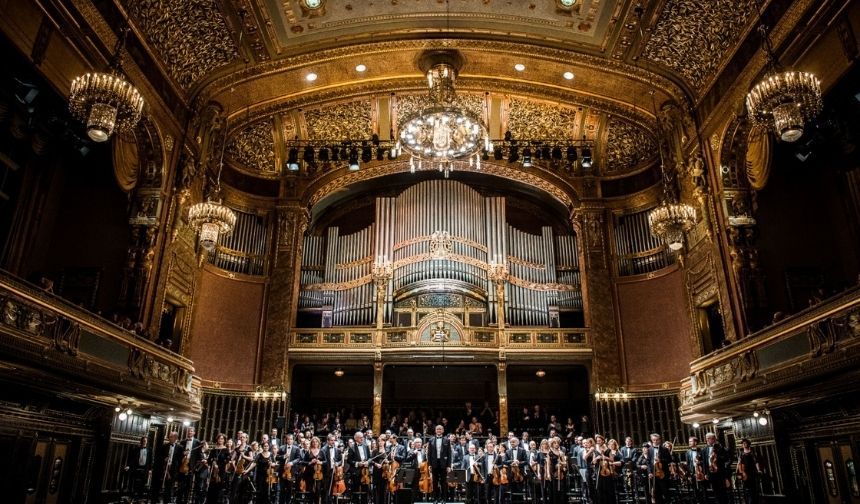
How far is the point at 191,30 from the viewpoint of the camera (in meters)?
11.4

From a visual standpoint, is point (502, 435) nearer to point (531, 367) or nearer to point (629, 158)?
point (531, 367)

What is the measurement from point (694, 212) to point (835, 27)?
391 cm

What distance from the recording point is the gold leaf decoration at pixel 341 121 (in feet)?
49.3

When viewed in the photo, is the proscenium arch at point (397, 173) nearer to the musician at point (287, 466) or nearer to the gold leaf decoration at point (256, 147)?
the gold leaf decoration at point (256, 147)

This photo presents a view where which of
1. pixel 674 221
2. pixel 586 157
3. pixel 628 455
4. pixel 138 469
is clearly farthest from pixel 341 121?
pixel 628 455

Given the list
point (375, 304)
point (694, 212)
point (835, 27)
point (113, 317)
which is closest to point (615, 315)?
point (694, 212)

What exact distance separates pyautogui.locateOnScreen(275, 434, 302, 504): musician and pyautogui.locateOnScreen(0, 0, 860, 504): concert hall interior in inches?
2.0

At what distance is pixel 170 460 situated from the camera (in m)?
9.34

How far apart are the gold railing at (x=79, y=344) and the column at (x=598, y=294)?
9227 mm

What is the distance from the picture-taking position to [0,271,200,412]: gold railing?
6.72 metres

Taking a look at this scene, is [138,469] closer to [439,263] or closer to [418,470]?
[418,470]

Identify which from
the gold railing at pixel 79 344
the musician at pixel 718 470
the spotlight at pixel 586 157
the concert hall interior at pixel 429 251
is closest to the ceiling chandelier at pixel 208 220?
the concert hall interior at pixel 429 251

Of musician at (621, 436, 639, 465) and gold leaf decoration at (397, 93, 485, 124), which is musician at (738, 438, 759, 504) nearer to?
musician at (621, 436, 639, 465)

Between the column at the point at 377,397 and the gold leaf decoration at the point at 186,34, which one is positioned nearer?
the gold leaf decoration at the point at 186,34
